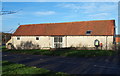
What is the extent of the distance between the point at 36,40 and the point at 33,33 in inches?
71.3

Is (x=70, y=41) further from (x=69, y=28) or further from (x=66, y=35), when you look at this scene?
(x=69, y=28)

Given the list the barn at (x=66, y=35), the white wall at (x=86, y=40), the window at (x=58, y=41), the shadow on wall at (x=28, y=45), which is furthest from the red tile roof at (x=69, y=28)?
the shadow on wall at (x=28, y=45)

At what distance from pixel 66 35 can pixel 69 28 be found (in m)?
2.21

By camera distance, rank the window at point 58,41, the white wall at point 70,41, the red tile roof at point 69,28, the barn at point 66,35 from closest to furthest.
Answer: the white wall at point 70,41 < the barn at point 66,35 < the red tile roof at point 69,28 < the window at point 58,41

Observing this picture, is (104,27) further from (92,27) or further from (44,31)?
(44,31)

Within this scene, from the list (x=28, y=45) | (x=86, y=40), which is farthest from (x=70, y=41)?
(x=28, y=45)

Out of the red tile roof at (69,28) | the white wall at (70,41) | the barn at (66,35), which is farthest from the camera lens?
the red tile roof at (69,28)

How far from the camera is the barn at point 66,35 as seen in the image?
2264cm

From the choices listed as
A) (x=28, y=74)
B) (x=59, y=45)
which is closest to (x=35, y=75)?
(x=28, y=74)

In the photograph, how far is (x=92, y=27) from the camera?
2477 centimetres

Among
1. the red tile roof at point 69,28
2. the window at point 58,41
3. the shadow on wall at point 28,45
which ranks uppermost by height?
the red tile roof at point 69,28

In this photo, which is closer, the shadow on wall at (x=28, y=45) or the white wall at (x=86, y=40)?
the white wall at (x=86, y=40)

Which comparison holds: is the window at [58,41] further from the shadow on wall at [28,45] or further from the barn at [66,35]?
the shadow on wall at [28,45]

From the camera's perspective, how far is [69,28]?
26422mm
